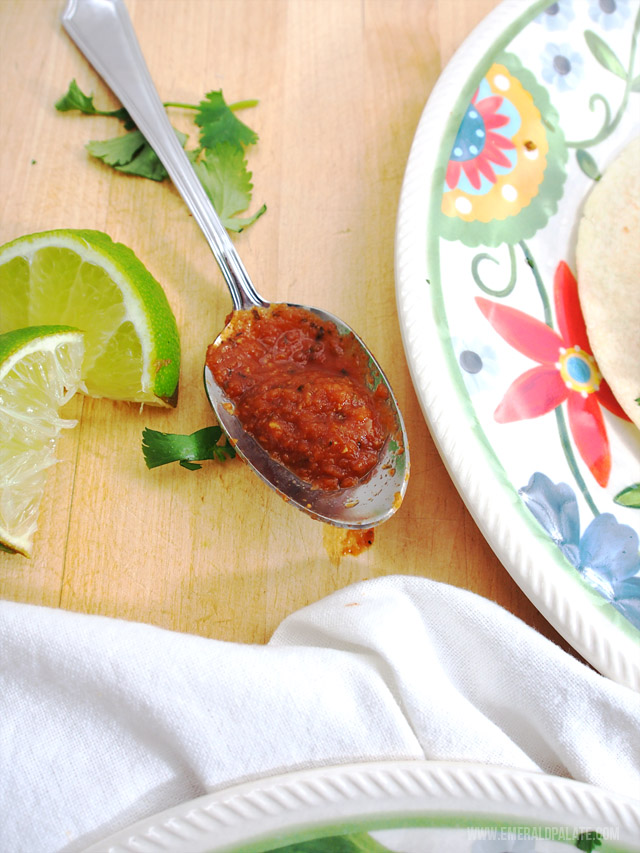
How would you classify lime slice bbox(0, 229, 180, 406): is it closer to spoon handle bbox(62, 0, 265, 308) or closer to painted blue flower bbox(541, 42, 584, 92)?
spoon handle bbox(62, 0, 265, 308)

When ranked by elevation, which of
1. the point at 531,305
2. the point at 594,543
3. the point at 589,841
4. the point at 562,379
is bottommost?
the point at 589,841

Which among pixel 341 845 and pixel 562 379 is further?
pixel 562 379

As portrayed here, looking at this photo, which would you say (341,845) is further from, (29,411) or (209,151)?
(209,151)

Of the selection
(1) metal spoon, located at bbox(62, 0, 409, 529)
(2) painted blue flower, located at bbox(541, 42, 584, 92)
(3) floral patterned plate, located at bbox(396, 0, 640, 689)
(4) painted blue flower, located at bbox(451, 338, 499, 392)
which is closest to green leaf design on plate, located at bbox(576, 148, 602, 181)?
(3) floral patterned plate, located at bbox(396, 0, 640, 689)

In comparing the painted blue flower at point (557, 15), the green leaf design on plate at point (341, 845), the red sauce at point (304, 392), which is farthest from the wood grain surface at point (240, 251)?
the green leaf design on plate at point (341, 845)

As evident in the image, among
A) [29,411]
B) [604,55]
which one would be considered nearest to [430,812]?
[29,411]
